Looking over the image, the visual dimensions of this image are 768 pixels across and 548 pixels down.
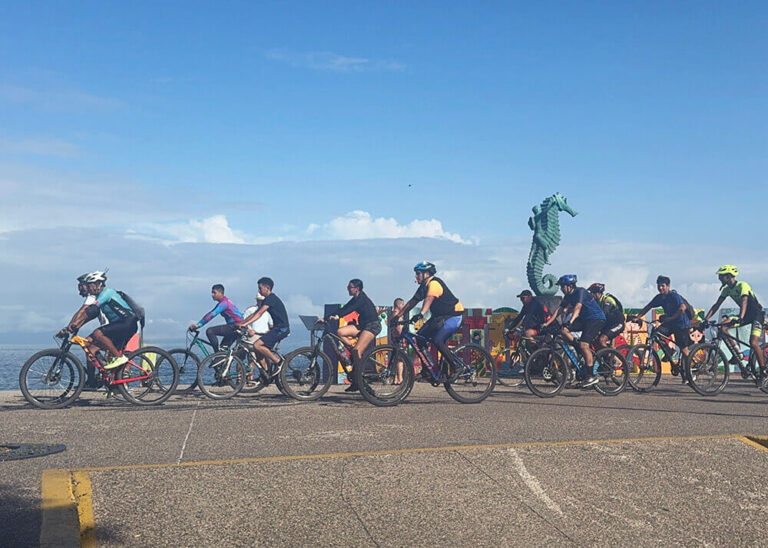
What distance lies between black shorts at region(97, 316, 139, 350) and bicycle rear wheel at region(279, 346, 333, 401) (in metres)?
2.14

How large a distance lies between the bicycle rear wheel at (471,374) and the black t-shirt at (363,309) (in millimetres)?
1256

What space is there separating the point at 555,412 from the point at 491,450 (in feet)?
11.8

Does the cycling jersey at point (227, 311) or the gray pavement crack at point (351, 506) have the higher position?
the cycling jersey at point (227, 311)

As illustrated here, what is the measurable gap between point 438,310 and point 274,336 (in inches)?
107

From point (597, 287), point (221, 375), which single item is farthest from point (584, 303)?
point (221, 375)

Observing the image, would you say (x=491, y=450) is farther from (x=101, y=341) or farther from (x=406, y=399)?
(x=101, y=341)

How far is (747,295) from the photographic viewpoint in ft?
43.6

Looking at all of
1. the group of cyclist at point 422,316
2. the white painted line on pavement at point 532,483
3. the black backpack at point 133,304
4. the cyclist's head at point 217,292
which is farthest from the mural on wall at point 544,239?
the white painted line on pavement at point 532,483

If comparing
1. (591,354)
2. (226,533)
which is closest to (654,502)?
(226,533)

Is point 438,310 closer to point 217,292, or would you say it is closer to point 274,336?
point 274,336

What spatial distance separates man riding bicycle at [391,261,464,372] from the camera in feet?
34.8

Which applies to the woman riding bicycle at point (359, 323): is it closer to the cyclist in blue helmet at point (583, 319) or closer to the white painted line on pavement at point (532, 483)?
the cyclist in blue helmet at point (583, 319)

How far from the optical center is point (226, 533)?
470 cm

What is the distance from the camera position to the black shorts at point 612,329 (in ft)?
44.1
